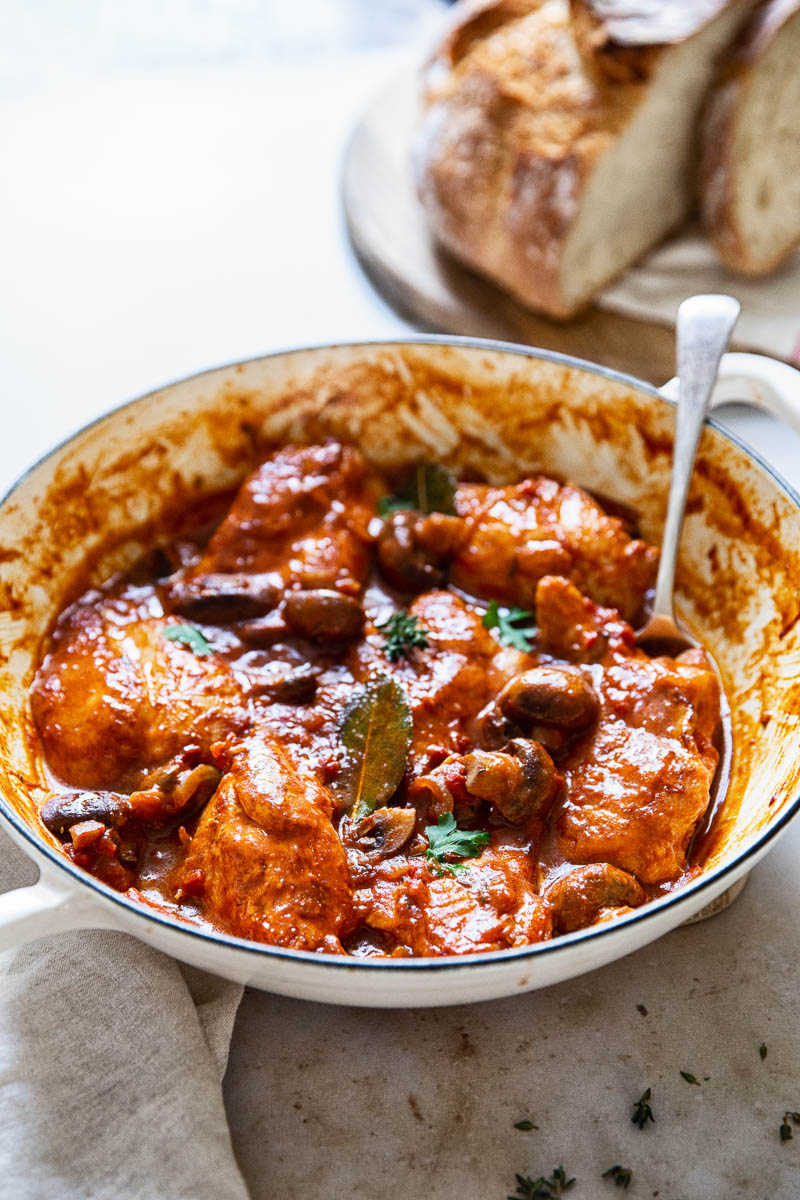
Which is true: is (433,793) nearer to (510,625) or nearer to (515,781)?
(515,781)

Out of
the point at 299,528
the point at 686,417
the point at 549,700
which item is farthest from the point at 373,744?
the point at 686,417

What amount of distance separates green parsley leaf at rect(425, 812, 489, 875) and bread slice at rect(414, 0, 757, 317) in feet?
7.85

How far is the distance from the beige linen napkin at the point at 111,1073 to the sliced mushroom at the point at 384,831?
15.9 inches

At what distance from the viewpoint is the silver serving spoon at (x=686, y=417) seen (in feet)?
8.94

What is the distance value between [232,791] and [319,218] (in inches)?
137

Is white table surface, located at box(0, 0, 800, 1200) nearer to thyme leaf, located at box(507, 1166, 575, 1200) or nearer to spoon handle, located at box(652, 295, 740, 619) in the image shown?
thyme leaf, located at box(507, 1166, 575, 1200)

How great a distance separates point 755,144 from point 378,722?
9.86 feet

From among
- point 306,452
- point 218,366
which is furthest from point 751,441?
point 218,366

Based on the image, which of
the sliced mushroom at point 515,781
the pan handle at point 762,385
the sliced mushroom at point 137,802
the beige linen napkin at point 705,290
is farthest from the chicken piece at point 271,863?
the beige linen napkin at point 705,290

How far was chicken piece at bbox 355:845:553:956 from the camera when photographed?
2184 millimetres

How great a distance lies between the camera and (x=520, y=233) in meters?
4.12

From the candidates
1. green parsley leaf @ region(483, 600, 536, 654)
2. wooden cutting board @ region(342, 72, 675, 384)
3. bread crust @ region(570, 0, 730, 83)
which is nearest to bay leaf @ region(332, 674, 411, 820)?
green parsley leaf @ region(483, 600, 536, 654)

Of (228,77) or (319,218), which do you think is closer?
(319,218)

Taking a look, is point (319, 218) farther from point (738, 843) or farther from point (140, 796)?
point (738, 843)
